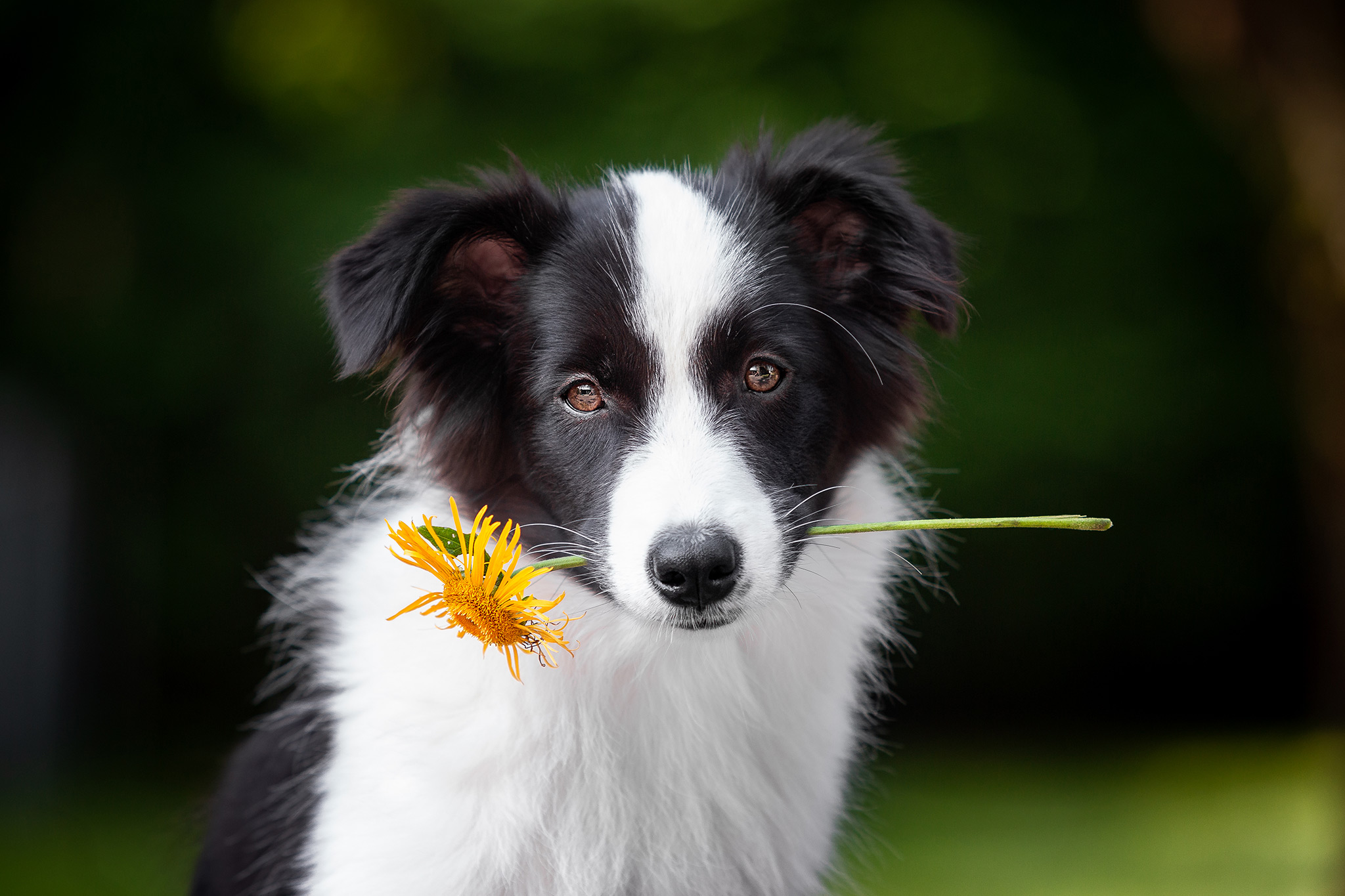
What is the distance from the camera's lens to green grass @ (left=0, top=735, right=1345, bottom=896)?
5.80 metres

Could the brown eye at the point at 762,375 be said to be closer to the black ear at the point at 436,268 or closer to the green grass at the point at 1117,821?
the black ear at the point at 436,268

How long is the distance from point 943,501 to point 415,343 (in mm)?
6375

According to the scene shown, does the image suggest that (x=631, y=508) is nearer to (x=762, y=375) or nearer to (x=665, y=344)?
(x=665, y=344)

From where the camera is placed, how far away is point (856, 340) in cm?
304

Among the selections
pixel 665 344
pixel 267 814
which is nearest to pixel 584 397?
pixel 665 344

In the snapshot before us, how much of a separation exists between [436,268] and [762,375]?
837mm

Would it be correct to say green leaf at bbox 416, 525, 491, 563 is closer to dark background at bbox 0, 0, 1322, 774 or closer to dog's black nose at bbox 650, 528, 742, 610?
dog's black nose at bbox 650, 528, 742, 610

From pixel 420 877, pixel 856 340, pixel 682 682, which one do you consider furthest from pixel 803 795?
pixel 856 340

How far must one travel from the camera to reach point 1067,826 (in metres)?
7.10

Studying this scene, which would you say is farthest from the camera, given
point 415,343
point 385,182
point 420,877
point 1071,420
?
point 1071,420

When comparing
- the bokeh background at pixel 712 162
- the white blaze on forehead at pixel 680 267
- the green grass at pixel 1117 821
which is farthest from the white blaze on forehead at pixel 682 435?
the bokeh background at pixel 712 162

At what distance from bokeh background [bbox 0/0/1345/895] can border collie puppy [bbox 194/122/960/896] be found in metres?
3.96

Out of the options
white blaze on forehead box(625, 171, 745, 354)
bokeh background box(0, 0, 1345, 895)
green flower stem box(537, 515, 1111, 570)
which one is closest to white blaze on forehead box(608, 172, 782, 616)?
white blaze on forehead box(625, 171, 745, 354)

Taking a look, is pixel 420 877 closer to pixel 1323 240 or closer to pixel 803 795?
pixel 803 795
